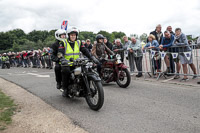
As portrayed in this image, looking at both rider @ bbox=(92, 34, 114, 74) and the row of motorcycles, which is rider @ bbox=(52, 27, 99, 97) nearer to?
the row of motorcycles

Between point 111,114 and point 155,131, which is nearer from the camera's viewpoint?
point 155,131

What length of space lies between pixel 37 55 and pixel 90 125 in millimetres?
18196

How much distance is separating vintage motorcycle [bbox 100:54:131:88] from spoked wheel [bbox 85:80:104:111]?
7.71 ft

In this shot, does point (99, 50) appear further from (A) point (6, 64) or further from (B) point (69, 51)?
(A) point (6, 64)

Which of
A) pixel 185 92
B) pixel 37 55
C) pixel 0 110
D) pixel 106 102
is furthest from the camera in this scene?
pixel 37 55

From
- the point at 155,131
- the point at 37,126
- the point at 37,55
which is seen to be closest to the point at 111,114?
the point at 155,131

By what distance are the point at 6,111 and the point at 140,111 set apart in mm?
3144

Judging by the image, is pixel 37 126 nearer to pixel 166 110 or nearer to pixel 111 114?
pixel 111 114

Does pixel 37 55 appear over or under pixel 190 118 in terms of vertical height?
over

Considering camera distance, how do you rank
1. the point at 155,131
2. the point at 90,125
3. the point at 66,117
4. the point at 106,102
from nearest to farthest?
1. the point at 155,131
2. the point at 90,125
3. the point at 66,117
4. the point at 106,102

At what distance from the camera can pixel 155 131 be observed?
3.29 m

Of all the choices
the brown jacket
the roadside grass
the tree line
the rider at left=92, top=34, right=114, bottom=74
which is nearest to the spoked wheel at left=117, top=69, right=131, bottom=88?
the rider at left=92, top=34, right=114, bottom=74

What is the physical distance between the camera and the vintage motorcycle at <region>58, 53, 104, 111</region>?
14.7ft

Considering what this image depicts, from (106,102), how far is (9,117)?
2.35 metres
